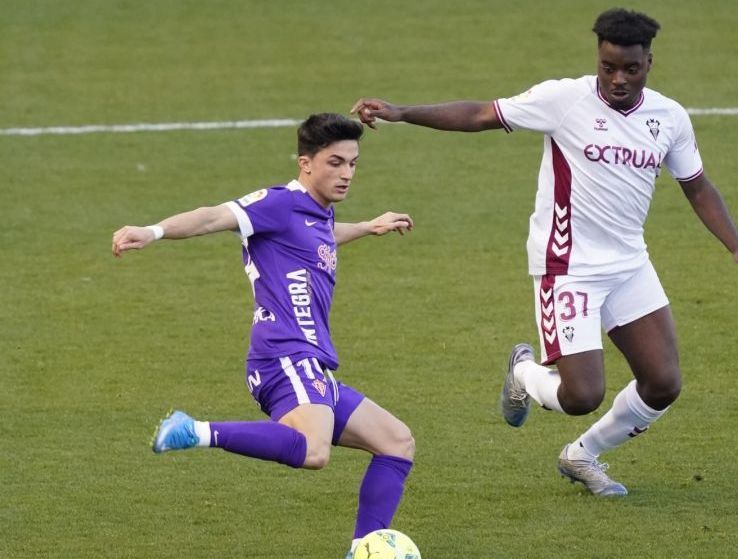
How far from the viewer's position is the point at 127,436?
8.72 metres

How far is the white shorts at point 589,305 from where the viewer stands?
7.54 metres

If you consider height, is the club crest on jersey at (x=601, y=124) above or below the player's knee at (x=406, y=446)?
above

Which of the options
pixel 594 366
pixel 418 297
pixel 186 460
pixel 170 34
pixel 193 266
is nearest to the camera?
pixel 594 366

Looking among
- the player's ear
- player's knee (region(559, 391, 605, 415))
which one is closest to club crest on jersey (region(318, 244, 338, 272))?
the player's ear

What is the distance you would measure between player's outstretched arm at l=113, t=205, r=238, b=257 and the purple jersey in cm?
18

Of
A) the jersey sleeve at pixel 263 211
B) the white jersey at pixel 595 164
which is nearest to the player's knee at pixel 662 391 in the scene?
the white jersey at pixel 595 164

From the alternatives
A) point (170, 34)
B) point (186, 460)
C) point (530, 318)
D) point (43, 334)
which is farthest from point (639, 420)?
point (170, 34)

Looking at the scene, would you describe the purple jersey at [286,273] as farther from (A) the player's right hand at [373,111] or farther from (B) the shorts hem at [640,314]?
(B) the shorts hem at [640,314]

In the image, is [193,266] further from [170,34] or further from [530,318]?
[170,34]

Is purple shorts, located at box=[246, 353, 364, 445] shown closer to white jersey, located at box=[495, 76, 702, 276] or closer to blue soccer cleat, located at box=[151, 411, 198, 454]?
blue soccer cleat, located at box=[151, 411, 198, 454]

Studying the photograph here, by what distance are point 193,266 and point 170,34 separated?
7.87m

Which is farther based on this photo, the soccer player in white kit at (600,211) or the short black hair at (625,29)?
the soccer player in white kit at (600,211)

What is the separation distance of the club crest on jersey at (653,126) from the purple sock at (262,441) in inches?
93.6

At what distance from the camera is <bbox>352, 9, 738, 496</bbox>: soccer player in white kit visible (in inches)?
292
